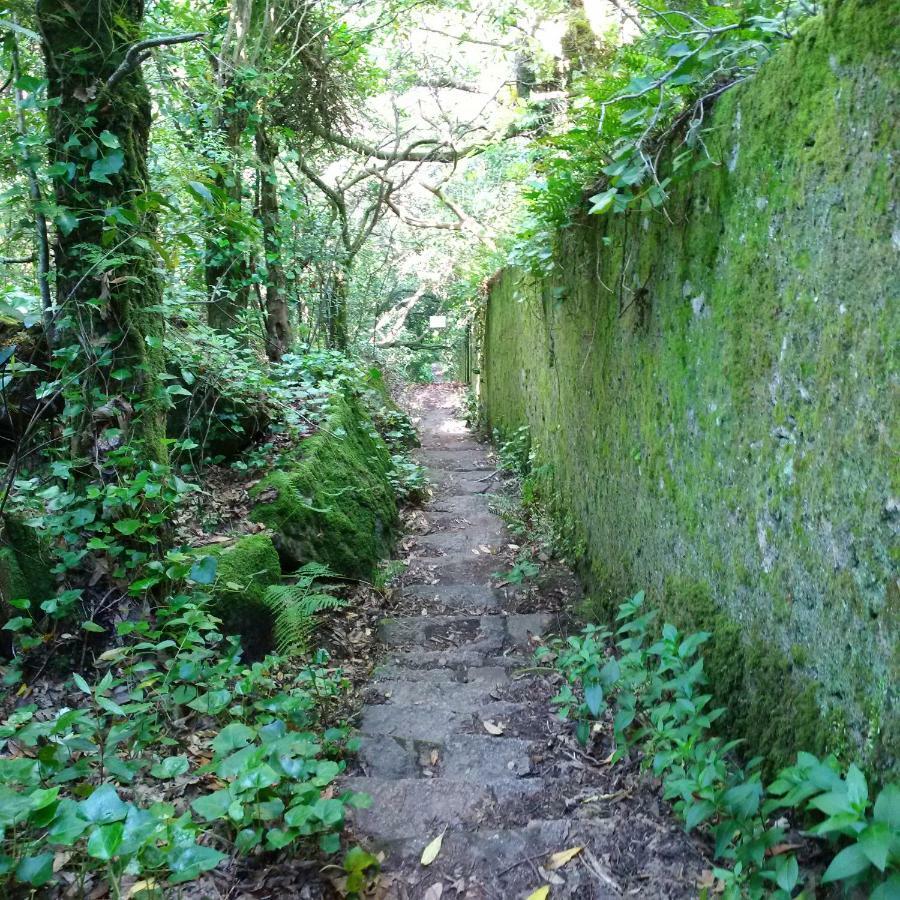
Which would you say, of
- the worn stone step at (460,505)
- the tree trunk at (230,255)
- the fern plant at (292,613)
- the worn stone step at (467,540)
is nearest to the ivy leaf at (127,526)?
the fern plant at (292,613)

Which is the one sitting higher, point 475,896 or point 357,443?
point 357,443

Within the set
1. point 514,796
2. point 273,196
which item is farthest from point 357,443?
point 514,796

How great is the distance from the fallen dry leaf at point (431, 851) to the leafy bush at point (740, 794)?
0.73 meters

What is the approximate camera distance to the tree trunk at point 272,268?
7391 mm

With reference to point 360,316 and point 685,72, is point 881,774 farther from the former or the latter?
point 360,316

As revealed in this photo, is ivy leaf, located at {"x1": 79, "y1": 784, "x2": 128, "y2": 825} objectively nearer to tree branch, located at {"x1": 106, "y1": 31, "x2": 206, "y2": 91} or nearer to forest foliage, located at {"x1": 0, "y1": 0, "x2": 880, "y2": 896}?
forest foliage, located at {"x1": 0, "y1": 0, "x2": 880, "y2": 896}

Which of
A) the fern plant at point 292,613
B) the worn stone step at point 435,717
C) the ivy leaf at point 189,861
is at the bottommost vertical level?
the worn stone step at point 435,717

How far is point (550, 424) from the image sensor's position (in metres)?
6.53

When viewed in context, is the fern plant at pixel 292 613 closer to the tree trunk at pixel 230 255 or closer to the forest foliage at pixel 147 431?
the forest foliage at pixel 147 431

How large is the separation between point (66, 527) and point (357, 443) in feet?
12.0

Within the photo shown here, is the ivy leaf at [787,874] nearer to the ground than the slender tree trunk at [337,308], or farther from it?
nearer to the ground

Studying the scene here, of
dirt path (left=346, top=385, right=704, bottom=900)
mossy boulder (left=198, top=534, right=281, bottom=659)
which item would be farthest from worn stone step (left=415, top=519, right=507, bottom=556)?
mossy boulder (left=198, top=534, right=281, bottom=659)

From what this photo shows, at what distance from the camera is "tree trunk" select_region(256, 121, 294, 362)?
7.39m

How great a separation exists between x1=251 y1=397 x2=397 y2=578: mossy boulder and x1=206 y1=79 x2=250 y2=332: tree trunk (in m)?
1.43
